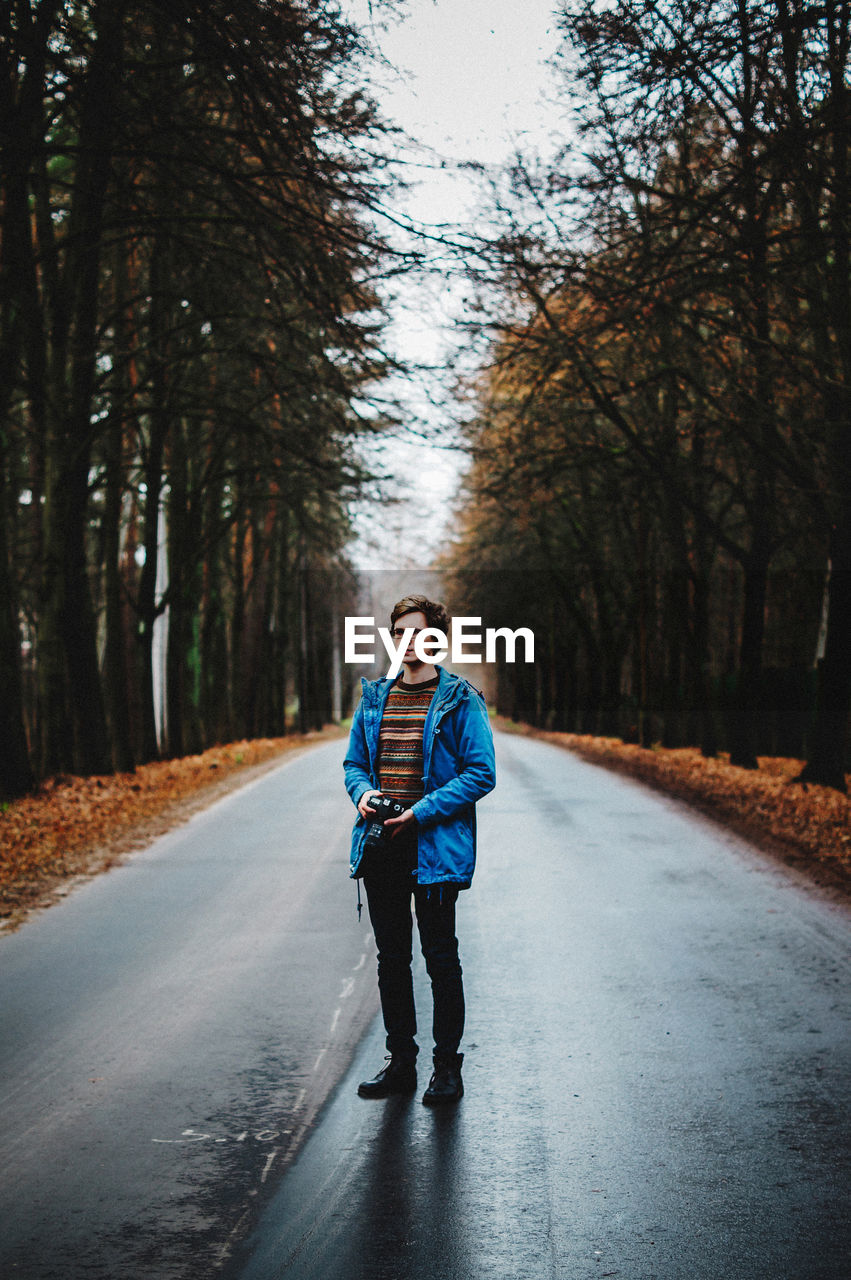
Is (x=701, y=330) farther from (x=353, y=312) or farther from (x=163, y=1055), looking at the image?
(x=163, y=1055)

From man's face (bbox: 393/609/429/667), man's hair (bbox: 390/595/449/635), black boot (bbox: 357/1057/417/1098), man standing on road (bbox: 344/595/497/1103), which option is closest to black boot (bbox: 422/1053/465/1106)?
man standing on road (bbox: 344/595/497/1103)

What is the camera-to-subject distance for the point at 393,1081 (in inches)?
213

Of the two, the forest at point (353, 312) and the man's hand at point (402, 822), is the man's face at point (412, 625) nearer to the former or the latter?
the man's hand at point (402, 822)

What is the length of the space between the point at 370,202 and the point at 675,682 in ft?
79.3

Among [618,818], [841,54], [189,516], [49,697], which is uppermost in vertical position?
[841,54]

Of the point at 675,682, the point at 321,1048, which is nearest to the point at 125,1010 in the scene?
the point at 321,1048

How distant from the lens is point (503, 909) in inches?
388

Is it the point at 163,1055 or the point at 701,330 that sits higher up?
the point at 701,330

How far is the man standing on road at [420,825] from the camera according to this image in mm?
5215

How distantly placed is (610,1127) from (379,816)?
149cm

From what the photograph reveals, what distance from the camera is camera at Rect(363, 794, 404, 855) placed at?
5.13 m

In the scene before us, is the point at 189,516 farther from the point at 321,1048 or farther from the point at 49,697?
the point at 321,1048

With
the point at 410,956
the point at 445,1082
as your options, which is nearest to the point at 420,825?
the point at 410,956

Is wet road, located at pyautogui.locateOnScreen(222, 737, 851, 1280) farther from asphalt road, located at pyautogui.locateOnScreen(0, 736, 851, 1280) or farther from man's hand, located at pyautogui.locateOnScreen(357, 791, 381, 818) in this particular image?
man's hand, located at pyautogui.locateOnScreen(357, 791, 381, 818)
